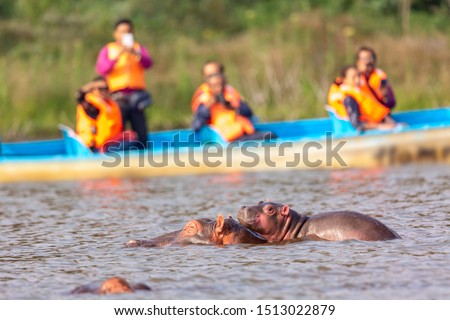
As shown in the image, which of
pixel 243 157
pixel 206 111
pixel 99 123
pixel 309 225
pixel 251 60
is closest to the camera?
pixel 309 225

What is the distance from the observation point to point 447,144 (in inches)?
627

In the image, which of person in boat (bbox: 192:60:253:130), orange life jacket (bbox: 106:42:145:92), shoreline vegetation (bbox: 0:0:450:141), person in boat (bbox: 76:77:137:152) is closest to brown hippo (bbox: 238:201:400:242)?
person in boat (bbox: 76:77:137:152)

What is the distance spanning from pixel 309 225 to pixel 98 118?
658 cm

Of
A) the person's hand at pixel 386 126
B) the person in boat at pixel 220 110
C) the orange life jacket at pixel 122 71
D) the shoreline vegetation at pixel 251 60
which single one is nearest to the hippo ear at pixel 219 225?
the person in boat at pixel 220 110

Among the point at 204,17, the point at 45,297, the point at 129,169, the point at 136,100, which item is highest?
the point at 204,17

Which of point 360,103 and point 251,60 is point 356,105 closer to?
point 360,103

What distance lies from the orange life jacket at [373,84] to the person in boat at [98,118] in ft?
11.8

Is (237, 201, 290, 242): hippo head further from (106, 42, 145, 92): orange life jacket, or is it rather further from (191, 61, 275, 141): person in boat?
(106, 42, 145, 92): orange life jacket

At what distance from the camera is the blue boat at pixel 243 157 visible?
15.3 meters

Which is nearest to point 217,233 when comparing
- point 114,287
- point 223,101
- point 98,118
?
point 114,287

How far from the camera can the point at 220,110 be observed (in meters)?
16.5

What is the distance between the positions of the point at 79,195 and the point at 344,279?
245 inches

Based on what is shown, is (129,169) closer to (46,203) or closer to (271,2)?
(46,203)

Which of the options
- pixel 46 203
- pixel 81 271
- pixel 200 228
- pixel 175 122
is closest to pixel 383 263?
pixel 200 228
